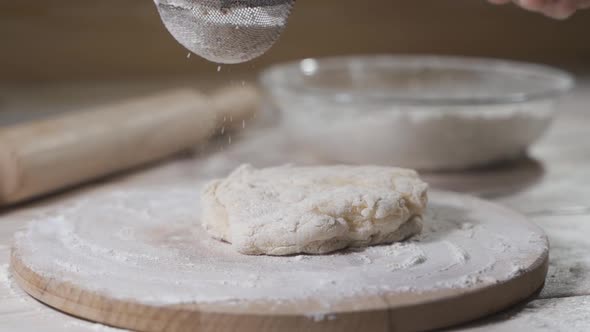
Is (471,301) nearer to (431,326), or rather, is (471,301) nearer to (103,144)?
(431,326)

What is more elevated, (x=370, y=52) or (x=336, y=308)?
(x=336, y=308)

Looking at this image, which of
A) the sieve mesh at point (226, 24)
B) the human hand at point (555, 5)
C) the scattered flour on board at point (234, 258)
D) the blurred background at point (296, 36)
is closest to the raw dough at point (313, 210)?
the scattered flour on board at point (234, 258)

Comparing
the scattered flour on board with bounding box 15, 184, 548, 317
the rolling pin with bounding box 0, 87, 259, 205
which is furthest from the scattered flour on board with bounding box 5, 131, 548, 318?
the rolling pin with bounding box 0, 87, 259, 205

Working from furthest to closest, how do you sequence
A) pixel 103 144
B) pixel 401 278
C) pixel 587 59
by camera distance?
pixel 587 59 < pixel 103 144 < pixel 401 278

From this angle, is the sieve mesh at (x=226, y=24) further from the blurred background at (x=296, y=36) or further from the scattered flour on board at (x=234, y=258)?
the blurred background at (x=296, y=36)

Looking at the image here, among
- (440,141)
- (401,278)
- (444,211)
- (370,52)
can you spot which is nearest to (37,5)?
(370,52)

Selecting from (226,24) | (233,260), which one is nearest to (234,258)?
(233,260)

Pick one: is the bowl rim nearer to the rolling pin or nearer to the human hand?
the rolling pin

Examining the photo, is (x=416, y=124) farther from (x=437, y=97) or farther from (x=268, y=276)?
(x=268, y=276)
